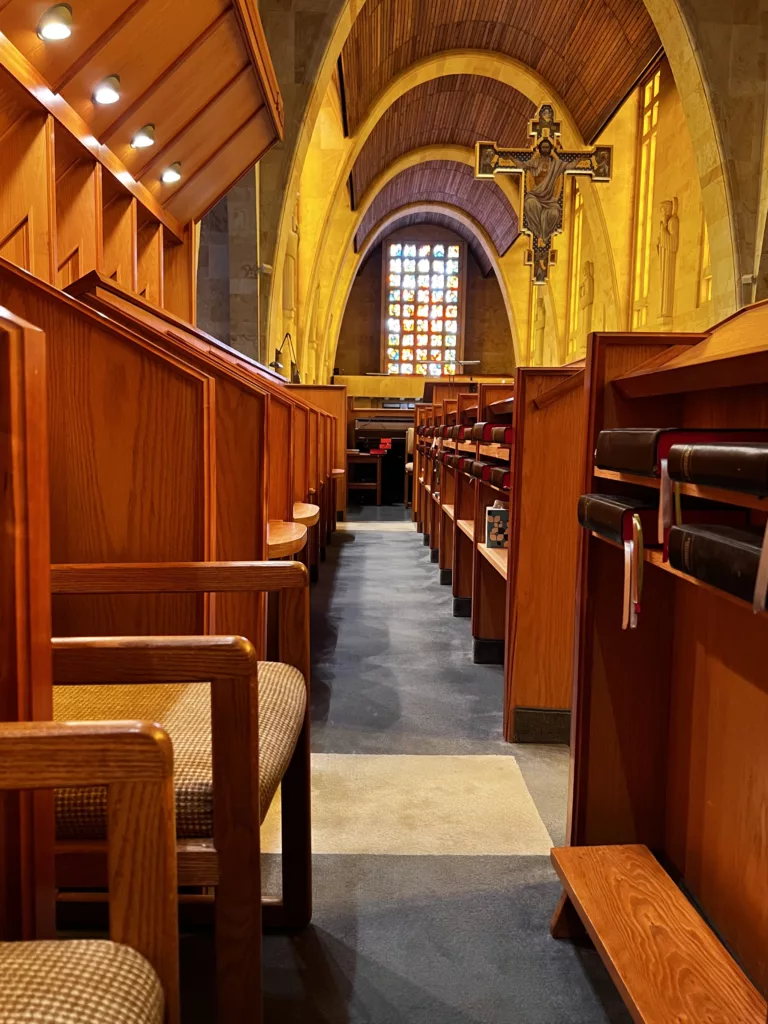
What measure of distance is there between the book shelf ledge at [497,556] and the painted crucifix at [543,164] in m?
7.49

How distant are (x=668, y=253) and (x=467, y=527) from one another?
858 cm

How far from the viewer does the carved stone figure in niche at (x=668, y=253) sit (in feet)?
36.1

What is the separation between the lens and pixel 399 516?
420 inches

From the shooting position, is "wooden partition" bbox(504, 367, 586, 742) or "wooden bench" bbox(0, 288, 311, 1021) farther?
"wooden partition" bbox(504, 367, 586, 742)

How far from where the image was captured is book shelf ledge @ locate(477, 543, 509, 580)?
3055mm

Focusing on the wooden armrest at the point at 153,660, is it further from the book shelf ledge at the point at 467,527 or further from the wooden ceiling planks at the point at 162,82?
the book shelf ledge at the point at 467,527

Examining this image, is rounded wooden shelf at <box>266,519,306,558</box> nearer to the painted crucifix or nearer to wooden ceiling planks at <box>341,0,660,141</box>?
the painted crucifix

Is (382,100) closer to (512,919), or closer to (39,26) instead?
(39,26)

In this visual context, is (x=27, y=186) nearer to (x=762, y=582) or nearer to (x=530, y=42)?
(x=762, y=582)

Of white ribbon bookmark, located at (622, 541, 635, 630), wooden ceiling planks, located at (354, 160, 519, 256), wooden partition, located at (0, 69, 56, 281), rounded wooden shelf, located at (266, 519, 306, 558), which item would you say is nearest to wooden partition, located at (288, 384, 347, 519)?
wooden partition, located at (0, 69, 56, 281)

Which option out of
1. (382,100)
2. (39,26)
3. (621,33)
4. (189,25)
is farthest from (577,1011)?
(382,100)

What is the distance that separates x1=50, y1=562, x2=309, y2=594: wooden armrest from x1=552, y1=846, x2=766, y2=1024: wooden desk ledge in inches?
33.0

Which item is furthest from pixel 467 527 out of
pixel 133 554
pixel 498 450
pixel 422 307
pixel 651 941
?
pixel 422 307

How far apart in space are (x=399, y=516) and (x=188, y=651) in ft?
31.4
